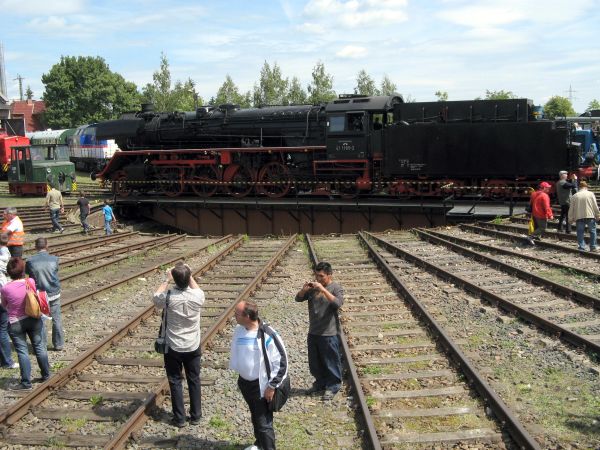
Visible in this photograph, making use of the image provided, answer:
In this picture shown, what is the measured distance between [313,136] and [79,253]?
9185mm

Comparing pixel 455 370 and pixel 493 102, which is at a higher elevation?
pixel 493 102

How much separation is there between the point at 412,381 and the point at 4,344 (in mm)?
5007

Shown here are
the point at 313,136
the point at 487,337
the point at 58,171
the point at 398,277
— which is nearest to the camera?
the point at 487,337

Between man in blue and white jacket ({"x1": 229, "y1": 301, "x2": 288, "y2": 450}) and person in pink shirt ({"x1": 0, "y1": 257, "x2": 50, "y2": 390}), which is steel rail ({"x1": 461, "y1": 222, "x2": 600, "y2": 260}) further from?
person in pink shirt ({"x1": 0, "y1": 257, "x2": 50, "y2": 390})

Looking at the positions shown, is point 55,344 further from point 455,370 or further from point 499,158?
point 499,158

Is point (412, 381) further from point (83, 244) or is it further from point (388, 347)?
point (83, 244)

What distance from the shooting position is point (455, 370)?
21.9 ft

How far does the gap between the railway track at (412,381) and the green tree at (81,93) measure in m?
60.4

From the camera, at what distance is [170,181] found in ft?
77.5

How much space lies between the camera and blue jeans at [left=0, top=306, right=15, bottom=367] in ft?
24.1

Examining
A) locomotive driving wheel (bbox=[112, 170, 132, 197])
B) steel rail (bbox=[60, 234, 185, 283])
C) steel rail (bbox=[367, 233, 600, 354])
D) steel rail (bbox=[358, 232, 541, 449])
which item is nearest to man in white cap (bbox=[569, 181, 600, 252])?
steel rail (bbox=[367, 233, 600, 354])

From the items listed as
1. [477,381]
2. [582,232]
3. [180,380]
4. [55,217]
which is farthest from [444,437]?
[55,217]

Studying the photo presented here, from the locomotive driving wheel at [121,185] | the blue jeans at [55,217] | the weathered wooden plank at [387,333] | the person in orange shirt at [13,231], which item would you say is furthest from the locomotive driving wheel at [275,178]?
the weathered wooden plank at [387,333]

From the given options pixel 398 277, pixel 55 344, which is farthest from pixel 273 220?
pixel 55 344
